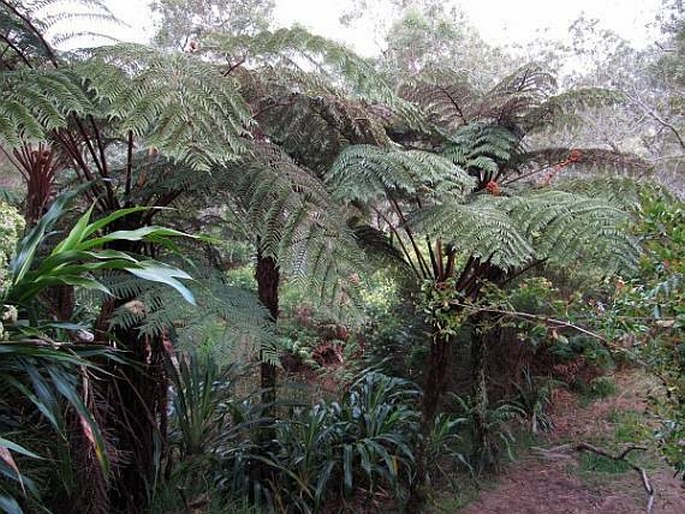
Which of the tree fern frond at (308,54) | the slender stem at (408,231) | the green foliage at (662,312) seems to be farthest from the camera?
the slender stem at (408,231)

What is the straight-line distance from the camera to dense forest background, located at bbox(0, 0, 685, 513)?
152 cm

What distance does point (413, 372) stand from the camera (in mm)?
4590

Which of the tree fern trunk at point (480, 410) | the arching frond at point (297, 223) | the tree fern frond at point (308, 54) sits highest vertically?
the tree fern frond at point (308, 54)

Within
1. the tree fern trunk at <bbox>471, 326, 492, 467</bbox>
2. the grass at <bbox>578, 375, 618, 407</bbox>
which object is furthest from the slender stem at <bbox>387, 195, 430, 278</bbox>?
the grass at <bbox>578, 375, 618, 407</bbox>

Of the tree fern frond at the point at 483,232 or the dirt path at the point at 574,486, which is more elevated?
the tree fern frond at the point at 483,232

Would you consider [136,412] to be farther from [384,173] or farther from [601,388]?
[601,388]

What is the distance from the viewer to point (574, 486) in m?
3.32

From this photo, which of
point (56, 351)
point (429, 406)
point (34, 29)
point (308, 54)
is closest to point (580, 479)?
point (429, 406)

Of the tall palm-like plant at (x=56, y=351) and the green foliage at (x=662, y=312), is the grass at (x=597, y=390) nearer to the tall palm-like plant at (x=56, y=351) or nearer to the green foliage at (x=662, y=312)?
the green foliage at (x=662, y=312)

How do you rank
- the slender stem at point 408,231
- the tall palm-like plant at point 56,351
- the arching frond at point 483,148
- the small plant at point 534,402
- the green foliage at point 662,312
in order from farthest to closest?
the small plant at point 534,402
the arching frond at point 483,148
the slender stem at point 408,231
the green foliage at point 662,312
the tall palm-like plant at point 56,351

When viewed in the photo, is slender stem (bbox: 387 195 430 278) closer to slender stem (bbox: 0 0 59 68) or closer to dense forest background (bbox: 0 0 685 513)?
dense forest background (bbox: 0 0 685 513)

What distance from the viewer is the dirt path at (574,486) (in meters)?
3.07

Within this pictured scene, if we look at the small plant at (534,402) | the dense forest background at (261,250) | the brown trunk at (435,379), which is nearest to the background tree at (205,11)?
the dense forest background at (261,250)

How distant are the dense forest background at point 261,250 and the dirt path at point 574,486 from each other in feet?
0.55
